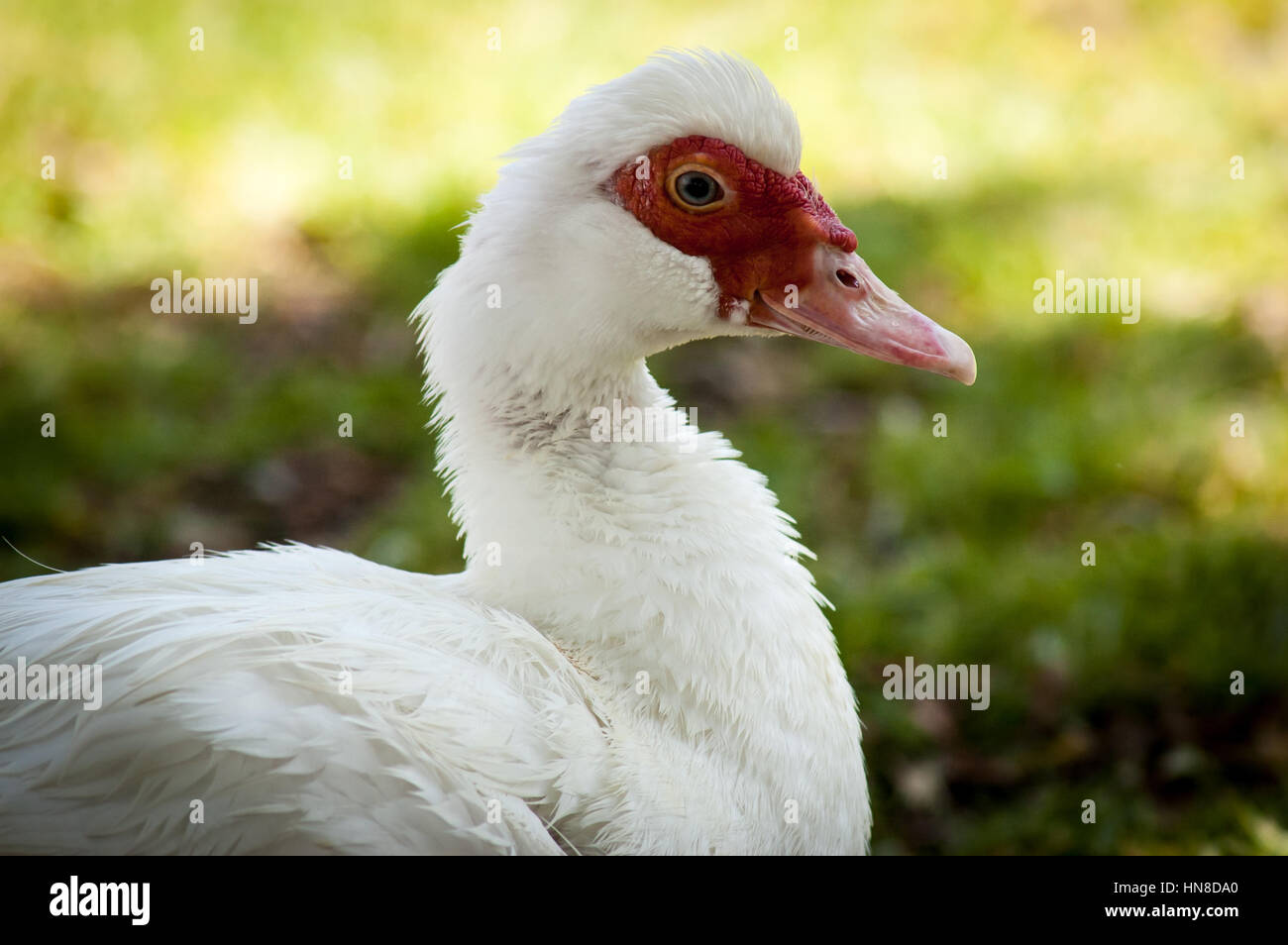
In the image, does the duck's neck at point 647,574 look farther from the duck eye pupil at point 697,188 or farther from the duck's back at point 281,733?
the duck eye pupil at point 697,188

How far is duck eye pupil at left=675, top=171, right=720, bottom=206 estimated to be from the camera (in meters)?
2.23

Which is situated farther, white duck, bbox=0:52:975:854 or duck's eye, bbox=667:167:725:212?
duck's eye, bbox=667:167:725:212

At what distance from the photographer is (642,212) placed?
2234 millimetres

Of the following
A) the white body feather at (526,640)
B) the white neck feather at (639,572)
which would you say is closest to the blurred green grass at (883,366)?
the white neck feather at (639,572)

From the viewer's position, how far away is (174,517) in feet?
13.3

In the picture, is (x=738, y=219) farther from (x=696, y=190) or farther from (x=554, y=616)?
(x=554, y=616)

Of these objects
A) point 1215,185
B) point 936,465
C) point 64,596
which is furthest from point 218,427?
point 1215,185

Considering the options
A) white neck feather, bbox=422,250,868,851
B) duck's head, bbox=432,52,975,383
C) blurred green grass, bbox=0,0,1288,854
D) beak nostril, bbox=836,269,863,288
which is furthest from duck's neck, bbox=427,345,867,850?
blurred green grass, bbox=0,0,1288,854

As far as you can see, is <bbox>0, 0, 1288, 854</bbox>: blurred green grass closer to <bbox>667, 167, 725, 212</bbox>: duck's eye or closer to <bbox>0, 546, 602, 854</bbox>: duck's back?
<bbox>0, 546, 602, 854</bbox>: duck's back

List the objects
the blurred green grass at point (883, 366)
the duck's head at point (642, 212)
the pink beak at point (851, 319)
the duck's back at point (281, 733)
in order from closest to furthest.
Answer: the duck's back at point (281, 733) → the duck's head at point (642, 212) → the pink beak at point (851, 319) → the blurred green grass at point (883, 366)

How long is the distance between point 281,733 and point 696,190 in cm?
120

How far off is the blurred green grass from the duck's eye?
1.69 meters

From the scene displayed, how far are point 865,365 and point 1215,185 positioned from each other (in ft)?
6.58

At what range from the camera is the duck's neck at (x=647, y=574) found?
2.21 metres
